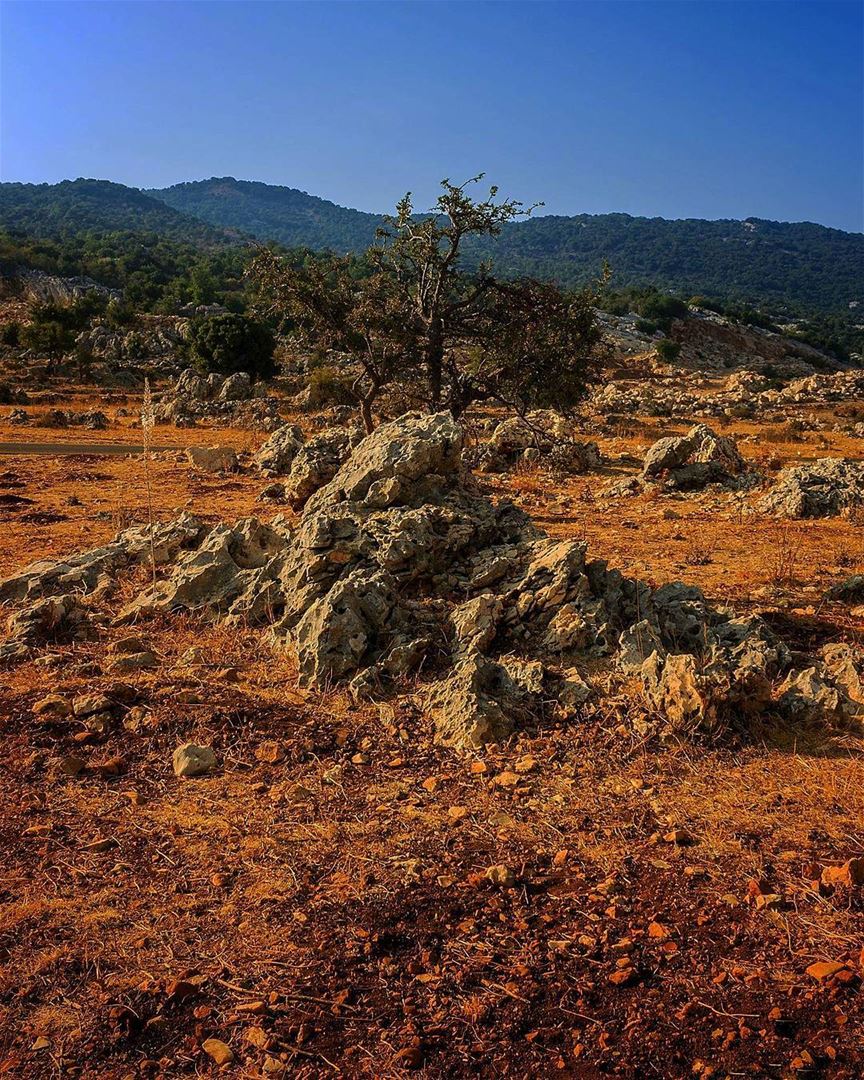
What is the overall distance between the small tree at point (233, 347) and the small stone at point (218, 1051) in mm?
34473

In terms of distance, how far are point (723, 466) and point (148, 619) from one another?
11.7 m

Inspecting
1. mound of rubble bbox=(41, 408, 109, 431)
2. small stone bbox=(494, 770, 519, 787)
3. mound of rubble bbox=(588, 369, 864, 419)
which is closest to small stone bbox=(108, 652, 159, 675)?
small stone bbox=(494, 770, 519, 787)

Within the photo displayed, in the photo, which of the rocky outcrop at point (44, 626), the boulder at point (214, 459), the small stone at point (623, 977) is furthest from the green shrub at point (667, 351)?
the small stone at point (623, 977)

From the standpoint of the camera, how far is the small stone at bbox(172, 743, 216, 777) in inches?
191

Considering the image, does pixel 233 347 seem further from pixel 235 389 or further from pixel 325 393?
pixel 325 393

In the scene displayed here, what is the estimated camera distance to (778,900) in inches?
141

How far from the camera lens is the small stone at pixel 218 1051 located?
112 inches

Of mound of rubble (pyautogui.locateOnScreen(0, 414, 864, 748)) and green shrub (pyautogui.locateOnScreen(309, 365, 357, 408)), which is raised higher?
green shrub (pyautogui.locateOnScreen(309, 365, 357, 408))

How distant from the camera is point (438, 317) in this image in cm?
1221

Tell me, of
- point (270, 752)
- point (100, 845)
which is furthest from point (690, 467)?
point (100, 845)

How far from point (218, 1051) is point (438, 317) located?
10.9 m

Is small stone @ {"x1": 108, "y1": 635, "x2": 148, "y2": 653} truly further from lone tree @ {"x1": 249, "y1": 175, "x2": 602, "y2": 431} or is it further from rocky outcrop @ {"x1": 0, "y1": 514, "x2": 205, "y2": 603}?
lone tree @ {"x1": 249, "y1": 175, "x2": 602, "y2": 431}

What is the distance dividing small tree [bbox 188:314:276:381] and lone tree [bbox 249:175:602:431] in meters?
23.4

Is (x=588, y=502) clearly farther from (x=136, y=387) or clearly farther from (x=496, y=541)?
(x=136, y=387)
